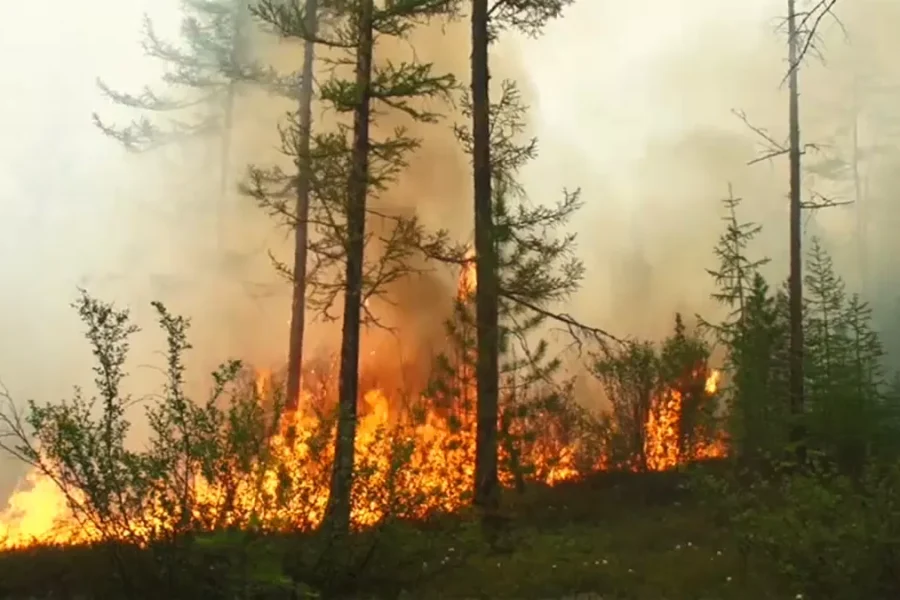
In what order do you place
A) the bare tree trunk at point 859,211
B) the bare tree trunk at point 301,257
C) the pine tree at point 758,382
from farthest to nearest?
the bare tree trunk at point 859,211 < the bare tree trunk at point 301,257 < the pine tree at point 758,382

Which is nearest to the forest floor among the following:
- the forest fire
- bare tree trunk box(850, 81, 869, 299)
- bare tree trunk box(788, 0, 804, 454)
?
the forest fire

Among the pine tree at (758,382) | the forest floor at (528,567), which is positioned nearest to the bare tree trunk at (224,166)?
the pine tree at (758,382)

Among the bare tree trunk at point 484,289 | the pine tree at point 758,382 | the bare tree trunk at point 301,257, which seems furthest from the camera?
the bare tree trunk at point 301,257

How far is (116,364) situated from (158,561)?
159cm

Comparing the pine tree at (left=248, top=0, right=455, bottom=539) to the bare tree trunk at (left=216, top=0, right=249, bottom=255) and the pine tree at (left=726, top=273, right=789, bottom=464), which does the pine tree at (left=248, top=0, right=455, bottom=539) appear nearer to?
the pine tree at (left=726, top=273, right=789, bottom=464)

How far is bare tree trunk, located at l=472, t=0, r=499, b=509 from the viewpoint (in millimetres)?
11617

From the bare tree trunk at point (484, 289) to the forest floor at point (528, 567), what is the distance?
0.90 metres

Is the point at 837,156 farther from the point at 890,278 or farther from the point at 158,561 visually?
the point at 158,561

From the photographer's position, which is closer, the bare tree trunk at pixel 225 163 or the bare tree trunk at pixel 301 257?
the bare tree trunk at pixel 301 257

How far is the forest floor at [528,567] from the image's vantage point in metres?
7.29

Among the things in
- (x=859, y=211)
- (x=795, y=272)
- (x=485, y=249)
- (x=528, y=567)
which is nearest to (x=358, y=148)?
(x=485, y=249)

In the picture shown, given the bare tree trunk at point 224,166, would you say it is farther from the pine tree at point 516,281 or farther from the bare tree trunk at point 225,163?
the pine tree at point 516,281

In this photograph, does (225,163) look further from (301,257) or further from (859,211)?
(859,211)

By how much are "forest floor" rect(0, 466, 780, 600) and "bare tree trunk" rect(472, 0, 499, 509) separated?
2.94ft
